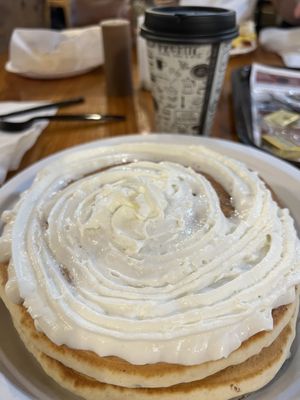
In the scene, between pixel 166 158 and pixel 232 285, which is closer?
pixel 232 285

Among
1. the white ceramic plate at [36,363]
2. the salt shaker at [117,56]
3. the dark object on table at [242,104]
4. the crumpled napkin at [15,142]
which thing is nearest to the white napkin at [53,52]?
the salt shaker at [117,56]

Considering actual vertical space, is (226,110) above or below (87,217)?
below

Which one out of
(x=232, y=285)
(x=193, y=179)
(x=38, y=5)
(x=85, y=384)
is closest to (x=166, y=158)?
(x=193, y=179)

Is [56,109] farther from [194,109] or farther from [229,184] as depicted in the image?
[229,184]

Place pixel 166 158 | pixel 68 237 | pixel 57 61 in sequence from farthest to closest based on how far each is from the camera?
pixel 57 61 → pixel 166 158 → pixel 68 237

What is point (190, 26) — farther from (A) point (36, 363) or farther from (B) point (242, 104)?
(A) point (36, 363)

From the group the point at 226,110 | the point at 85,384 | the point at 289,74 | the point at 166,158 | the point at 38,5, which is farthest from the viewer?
the point at 38,5
